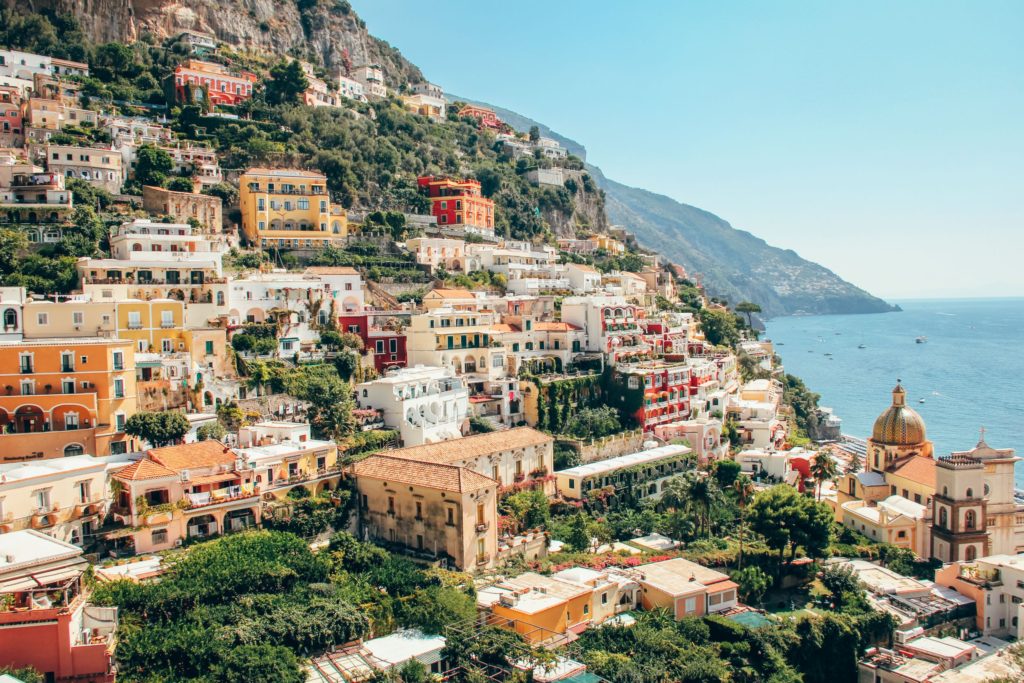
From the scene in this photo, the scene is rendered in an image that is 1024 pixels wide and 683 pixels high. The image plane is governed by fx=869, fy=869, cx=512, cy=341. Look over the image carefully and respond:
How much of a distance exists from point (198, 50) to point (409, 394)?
4938cm

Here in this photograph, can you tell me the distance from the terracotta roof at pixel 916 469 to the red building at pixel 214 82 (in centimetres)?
5398

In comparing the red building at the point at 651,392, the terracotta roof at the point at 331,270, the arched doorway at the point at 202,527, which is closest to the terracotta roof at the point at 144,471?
the arched doorway at the point at 202,527

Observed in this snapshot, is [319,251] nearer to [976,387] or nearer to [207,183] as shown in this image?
[207,183]

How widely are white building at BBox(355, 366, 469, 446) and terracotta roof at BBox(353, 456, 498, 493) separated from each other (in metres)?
4.65

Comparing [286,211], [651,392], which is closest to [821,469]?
[651,392]

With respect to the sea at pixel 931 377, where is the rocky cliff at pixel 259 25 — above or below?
above

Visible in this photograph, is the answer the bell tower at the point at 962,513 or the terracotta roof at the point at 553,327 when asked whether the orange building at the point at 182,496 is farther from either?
the bell tower at the point at 962,513

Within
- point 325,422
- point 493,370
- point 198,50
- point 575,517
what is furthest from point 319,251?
point 198,50

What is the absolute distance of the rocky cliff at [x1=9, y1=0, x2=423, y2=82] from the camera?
71938mm

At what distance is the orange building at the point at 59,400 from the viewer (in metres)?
30.8

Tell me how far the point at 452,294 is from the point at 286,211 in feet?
40.2

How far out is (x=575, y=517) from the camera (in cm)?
3672

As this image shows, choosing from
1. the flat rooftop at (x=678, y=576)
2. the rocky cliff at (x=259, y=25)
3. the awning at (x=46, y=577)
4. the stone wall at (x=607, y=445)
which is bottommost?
the flat rooftop at (x=678, y=576)

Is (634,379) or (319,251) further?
(319,251)
